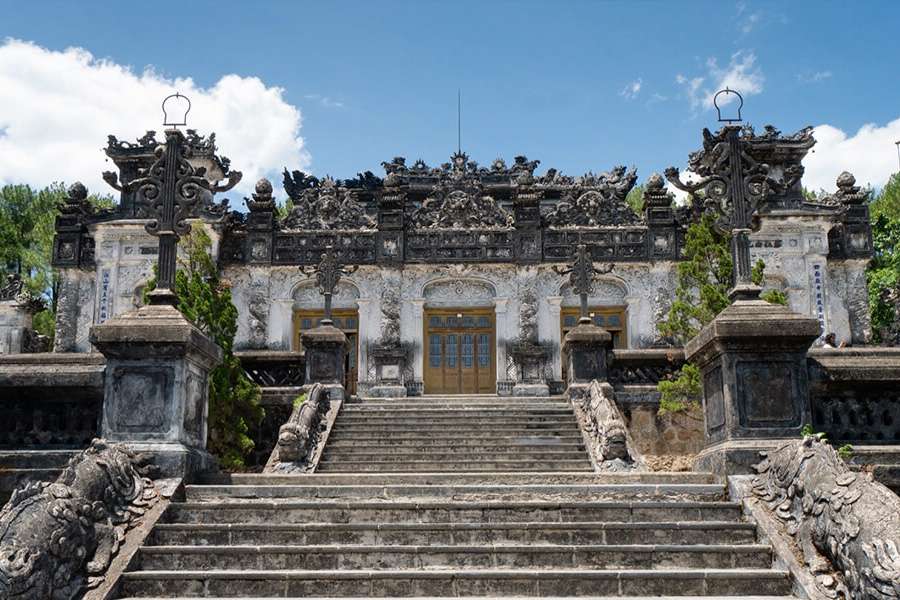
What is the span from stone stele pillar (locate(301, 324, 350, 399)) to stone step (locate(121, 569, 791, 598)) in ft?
32.6

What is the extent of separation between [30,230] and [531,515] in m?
38.1

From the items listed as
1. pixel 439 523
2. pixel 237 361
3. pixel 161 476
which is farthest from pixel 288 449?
pixel 439 523

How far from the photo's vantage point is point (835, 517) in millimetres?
5836

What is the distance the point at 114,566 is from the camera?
6.18m

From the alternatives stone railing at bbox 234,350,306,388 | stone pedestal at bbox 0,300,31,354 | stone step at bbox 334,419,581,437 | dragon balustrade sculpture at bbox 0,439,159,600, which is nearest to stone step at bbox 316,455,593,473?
stone step at bbox 334,419,581,437

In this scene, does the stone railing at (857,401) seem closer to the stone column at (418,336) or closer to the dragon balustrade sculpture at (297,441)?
the dragon balustrade sculpture at (297,441)

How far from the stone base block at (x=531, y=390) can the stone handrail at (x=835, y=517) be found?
53.1 ft

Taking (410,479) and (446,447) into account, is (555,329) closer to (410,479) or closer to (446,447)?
(446,447)

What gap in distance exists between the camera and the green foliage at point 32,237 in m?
36.8

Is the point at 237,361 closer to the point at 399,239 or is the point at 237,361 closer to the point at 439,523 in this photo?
the point at 439,523

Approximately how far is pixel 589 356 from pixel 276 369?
5788 millimetres

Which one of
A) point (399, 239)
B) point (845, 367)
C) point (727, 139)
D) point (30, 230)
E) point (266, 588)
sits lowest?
point (266, 588)

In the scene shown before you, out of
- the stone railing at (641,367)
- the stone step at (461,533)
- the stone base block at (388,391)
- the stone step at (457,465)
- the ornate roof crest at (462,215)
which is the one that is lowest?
the stone step at (457,465)

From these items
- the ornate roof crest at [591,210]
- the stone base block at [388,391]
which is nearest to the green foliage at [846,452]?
the stone base block at [388,391]
